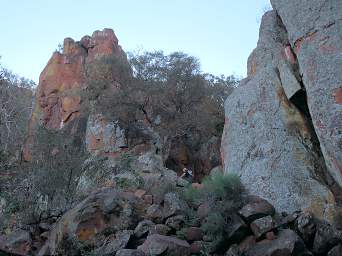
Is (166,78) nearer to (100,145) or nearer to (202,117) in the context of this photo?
(202,117)

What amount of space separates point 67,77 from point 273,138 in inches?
1009

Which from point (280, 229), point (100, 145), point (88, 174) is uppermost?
point (100, 145)

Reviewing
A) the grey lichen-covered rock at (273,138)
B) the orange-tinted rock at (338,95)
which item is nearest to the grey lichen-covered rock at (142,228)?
the grey lichen-covered rock at (273,138)

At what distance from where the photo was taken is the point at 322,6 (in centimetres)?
1170

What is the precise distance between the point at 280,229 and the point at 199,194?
2.79 m

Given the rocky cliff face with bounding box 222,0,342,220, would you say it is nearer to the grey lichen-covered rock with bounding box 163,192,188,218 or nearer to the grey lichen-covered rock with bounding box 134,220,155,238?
the grey lichen-covered rock with bounding box 163,192,188,218

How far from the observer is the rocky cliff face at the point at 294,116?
424 inches

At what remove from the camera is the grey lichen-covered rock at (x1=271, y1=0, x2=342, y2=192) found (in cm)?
1050

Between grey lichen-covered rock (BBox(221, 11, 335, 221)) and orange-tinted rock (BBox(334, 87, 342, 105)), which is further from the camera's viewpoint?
grey lichen-covered rock (BBox(221, 11, 335, 221))

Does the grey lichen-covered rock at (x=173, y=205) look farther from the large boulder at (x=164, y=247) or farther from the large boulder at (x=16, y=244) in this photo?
the large boulder at (x=16, y=244)

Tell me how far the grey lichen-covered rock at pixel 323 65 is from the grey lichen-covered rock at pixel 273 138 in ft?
2.19

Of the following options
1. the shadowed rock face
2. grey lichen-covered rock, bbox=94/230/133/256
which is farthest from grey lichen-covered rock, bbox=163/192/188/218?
the shadowed rock face

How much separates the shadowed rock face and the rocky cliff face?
64.8 ft

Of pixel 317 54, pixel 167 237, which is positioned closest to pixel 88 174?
pixel 167 237
